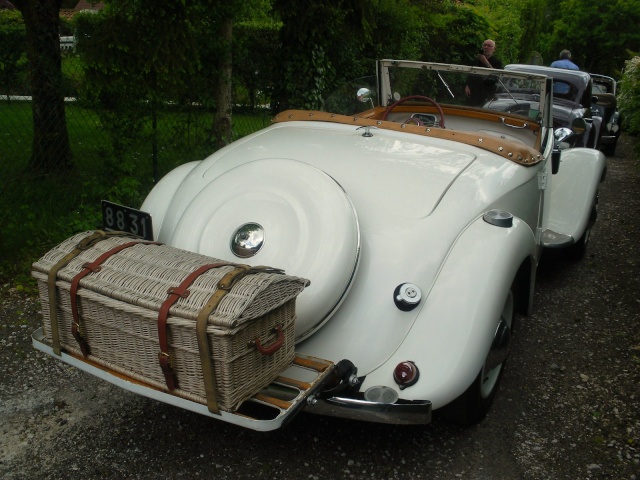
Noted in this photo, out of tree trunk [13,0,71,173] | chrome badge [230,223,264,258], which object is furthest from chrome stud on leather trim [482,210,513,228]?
tree trunk [13,0,71,173]

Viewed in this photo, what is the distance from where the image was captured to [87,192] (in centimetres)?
557

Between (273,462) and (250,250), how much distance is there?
37.6 inches

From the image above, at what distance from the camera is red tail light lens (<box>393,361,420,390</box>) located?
2590 millimetres

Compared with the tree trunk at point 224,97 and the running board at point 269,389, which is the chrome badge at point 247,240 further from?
the tree trunk at point 224,97

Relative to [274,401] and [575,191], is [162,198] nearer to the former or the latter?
[274,401]

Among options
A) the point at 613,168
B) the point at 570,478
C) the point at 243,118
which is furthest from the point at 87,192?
the point at 613,168

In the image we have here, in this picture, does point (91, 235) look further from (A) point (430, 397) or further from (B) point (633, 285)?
(B) point (633, 285)

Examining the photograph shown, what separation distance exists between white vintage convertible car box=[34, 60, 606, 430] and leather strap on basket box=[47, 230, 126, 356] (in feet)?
0.26

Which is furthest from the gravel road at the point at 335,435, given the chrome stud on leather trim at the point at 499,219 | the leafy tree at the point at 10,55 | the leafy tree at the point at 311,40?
the leafy tree at the point at 311,40

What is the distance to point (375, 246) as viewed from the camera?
9.68 ft

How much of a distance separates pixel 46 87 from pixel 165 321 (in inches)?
154

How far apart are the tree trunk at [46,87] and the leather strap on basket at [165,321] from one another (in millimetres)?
3715

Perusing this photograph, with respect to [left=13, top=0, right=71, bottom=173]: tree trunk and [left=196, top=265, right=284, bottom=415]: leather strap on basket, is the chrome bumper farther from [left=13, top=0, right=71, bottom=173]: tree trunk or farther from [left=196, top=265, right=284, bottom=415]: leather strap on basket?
[left=13, top=0, right=71, bottom=173]: tree trunk

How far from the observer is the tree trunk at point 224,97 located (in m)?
6.73
